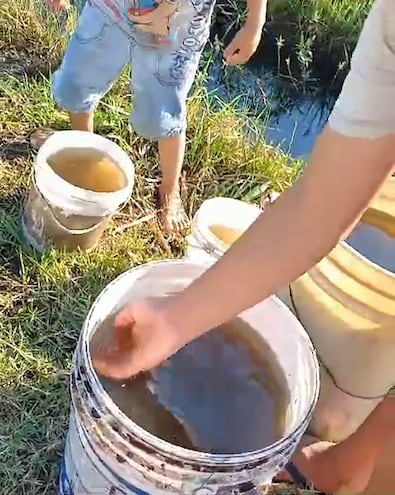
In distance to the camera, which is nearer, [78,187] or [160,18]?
[160,18]

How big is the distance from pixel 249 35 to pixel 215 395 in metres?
1.03

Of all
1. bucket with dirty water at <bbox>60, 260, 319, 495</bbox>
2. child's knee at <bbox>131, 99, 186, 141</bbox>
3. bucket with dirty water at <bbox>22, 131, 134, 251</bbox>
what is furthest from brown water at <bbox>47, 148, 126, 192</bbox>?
bucket with dirty water at <bbox>60, 260, 319, 495</bbox>

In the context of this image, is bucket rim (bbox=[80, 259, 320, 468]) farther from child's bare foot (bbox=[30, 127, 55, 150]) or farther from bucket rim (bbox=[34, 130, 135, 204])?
child's bare foot (bbox=[30, 127, 55, 150])

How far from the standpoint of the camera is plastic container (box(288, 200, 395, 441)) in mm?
1905

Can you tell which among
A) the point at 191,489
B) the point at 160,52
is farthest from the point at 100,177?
the point at 191,489

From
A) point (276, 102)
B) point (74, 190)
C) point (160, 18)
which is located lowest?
point (276, 102)

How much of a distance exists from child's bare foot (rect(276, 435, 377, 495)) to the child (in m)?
0.74

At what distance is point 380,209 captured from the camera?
2.06 m

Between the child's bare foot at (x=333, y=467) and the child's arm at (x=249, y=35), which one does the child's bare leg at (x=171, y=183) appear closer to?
the child's arm at (x=249, y=35)

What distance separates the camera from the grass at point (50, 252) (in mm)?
2004

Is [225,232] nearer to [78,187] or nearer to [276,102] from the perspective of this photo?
[78,187]

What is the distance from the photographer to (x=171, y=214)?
2.52 m

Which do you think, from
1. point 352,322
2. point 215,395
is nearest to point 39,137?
point 352,322

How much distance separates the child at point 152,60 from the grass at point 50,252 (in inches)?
5.2
